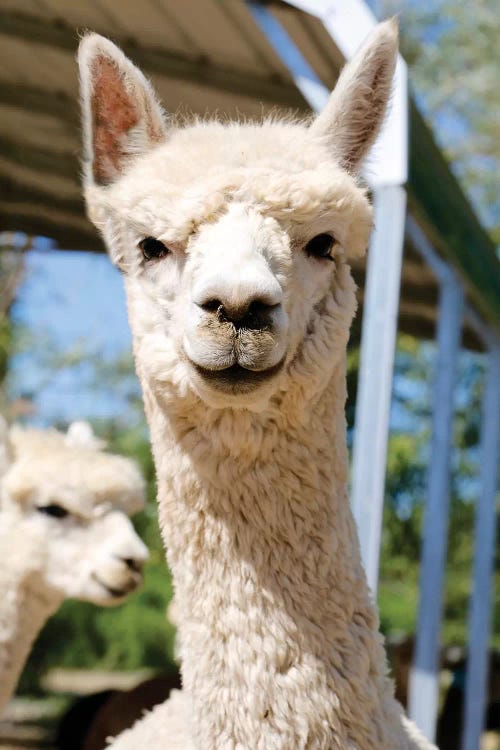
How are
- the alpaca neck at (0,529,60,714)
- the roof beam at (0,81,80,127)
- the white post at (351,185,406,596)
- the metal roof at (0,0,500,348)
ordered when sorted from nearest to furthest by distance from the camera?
the white post at (351,185,406,596) → the alpaca neck at (0,529,60,714) → the metal roof at (0,0,500,348) → the roof beam at (0,81,80,127)

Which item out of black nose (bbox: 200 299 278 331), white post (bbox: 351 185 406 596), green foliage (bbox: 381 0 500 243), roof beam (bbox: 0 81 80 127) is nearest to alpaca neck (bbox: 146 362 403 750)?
black nose (bbox: 200 299 278 331)

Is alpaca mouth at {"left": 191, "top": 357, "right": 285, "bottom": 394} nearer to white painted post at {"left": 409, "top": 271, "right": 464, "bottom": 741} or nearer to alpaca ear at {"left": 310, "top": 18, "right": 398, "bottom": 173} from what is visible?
alpaca ear at {"left": 310, "top": 18, "right": 398, "bottom": 173}

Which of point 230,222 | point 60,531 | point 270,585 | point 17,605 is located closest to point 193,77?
point 60,531

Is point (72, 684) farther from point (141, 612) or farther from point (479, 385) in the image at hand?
point (479, 385)

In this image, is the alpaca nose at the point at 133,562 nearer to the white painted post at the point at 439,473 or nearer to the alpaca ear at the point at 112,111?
the white painted post at the point at 439,473

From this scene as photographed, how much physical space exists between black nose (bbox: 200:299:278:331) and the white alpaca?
2.76 metres

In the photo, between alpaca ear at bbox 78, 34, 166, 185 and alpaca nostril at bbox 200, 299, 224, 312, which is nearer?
alpaca nostril at bbox 200, 299, 224, 312

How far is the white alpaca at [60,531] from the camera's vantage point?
14.3 ft

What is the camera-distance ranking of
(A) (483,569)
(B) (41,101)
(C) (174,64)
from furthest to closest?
1. (A) (483,569)
2. (B) (41,101)
3. (C) (174,64)

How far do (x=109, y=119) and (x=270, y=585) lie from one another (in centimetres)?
115

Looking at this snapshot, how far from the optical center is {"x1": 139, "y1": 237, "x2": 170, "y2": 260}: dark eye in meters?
2.16

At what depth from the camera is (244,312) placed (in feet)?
5.99

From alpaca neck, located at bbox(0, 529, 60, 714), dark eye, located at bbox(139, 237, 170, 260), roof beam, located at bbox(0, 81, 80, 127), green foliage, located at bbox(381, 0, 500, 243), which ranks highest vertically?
green foliage, located at bbox(381, 0, 500, 243)

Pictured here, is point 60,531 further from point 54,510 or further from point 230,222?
point 230,222
